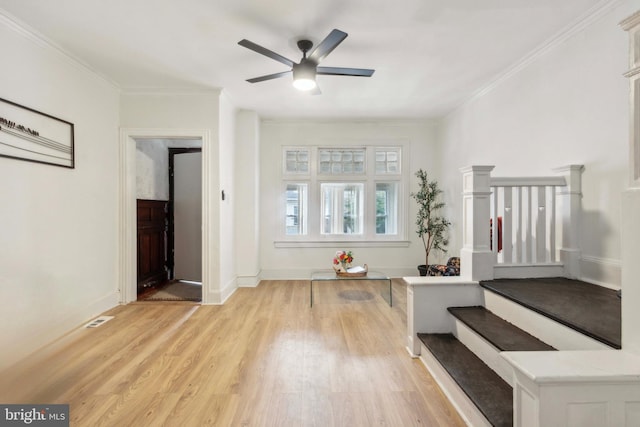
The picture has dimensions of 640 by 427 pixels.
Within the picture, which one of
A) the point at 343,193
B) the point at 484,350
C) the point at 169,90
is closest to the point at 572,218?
the point at 484,350

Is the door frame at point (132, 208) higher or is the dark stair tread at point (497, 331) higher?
the door frame at point (132, 208)

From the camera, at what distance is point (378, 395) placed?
196 centimetres

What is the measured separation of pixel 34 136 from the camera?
2650 millimetres

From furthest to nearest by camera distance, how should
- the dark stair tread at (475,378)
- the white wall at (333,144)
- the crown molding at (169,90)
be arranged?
the white wall at (333,144) → the crown molding at (169,90) → the dark stair tread at (475,378)

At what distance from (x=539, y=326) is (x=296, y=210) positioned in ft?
13.3

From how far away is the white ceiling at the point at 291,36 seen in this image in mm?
2352

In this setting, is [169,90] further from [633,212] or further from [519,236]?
[633,212]

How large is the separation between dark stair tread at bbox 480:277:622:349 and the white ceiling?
2.13 m

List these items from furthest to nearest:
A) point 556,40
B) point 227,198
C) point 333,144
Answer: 1. point 333,144
2. point 227,198
3. point 556,40

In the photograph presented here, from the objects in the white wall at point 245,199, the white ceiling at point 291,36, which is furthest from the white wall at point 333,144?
the white ceiling at point 291,36

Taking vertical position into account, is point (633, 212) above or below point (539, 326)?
above

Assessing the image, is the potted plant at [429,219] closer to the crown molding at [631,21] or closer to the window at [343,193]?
the window at [343,193]

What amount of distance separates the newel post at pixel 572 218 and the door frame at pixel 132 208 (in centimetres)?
370

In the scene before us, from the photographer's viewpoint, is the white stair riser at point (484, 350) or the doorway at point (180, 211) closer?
the white stair riser at point (484, 350)
